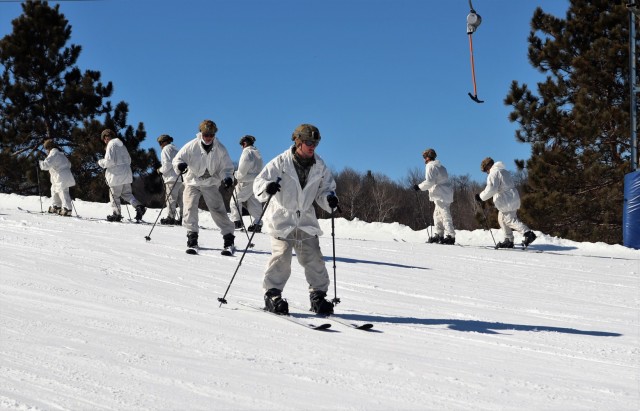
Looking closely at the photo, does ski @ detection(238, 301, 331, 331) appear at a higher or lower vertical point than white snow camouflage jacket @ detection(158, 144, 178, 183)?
lower

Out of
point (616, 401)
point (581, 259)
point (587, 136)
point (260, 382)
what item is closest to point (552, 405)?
point (616, 401)

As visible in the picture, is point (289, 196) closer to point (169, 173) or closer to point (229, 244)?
point (229, 244)

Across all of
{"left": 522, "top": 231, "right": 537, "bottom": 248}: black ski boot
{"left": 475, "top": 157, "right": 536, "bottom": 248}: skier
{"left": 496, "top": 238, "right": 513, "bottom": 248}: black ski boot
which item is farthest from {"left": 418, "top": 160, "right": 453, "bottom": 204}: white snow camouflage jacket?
{"left": 522, "top": 231, "right": 537, "bottom": 248}: black ski boot

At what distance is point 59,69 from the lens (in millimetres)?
31641

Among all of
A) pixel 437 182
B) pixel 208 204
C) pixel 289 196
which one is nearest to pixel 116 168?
pixel 208 204

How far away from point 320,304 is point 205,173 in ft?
14.7

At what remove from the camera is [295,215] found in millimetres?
6402

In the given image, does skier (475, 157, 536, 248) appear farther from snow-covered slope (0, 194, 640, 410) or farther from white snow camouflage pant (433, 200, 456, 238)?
snow-covered slope (0, 194, 640, 410)

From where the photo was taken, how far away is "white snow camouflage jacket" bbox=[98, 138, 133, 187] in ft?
51.2

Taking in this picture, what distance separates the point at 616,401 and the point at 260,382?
198cm

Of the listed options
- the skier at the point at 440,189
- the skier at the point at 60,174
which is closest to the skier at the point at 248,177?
the skier at the point at 440,189

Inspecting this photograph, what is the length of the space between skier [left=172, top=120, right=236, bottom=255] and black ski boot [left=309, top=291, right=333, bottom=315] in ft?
12.1

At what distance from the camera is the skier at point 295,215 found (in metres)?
6.32

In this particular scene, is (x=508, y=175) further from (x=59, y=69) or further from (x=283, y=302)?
(x=59, y=69)
